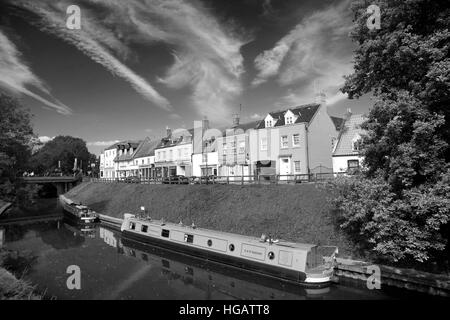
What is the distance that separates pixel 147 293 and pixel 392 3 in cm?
1804

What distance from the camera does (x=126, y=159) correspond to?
70.9m

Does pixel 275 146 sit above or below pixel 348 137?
below

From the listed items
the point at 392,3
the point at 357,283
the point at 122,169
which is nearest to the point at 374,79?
the point at 392,3

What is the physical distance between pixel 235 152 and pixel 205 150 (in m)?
7.42

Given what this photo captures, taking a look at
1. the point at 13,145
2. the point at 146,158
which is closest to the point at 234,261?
the point at 13,145

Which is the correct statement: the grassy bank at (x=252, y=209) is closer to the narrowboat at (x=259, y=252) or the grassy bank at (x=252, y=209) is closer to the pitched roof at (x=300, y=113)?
the narrowboat at (x=259, y=252)

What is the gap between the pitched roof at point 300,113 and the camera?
36.0m

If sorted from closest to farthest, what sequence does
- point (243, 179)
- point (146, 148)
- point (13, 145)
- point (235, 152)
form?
point (13, 145) → point (243, 179) → point (235, 152) → point (146, 148)

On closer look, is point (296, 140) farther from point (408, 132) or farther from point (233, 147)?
point (408, 132)

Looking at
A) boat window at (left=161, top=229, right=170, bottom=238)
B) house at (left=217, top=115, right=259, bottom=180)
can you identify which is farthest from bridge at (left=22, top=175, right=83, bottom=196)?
boat window at (left=161, top=229, right=170, bottom=238)

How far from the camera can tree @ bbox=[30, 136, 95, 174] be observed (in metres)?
96.6

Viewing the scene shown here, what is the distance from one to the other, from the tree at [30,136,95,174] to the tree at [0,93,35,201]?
238 ft

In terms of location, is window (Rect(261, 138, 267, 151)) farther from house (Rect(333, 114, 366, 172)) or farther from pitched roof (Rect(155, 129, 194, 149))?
pitched roof (Rect(155, 129, 194, 149))
